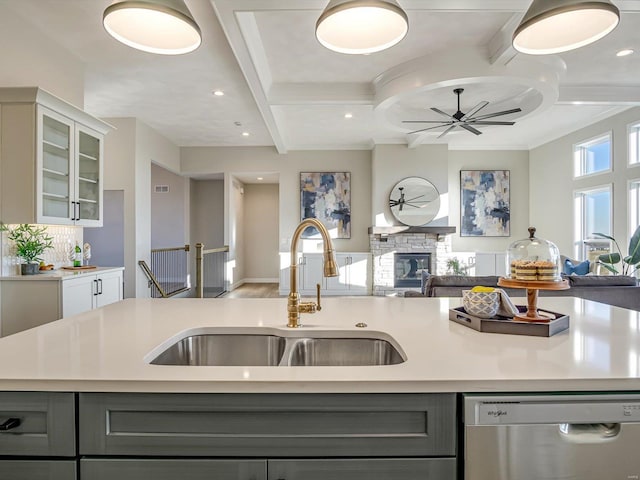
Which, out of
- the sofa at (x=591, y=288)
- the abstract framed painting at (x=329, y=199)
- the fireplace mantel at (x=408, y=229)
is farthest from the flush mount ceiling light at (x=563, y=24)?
the abstract framed painting at (x=329, y=199)

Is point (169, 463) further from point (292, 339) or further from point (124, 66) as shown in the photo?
point (124, 66)

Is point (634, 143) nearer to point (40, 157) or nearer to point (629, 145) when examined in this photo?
point (629, 145)

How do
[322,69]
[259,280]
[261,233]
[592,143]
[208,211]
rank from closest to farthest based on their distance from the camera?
[322,69] < [592,143] < [208,211] < [259,280] < [261,233]

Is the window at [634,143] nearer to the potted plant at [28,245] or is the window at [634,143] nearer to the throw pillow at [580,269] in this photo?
the throw pillow at [580,269]

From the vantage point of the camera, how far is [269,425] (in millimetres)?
863

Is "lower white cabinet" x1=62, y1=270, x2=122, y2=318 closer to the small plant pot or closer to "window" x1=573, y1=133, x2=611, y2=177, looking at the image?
the small plant pot

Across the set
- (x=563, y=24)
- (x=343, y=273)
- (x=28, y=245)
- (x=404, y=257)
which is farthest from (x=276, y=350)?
(x=404, y=257)

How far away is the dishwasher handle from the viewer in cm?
85

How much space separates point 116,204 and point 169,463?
7.22 m

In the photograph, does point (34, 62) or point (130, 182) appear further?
point (130, 182)

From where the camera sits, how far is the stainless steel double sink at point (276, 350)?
4.30 ft

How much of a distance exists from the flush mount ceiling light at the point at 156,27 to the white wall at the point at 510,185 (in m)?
7.48

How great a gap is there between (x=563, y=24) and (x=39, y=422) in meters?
2.05

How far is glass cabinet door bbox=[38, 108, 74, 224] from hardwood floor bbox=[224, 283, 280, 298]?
4.19 meters
